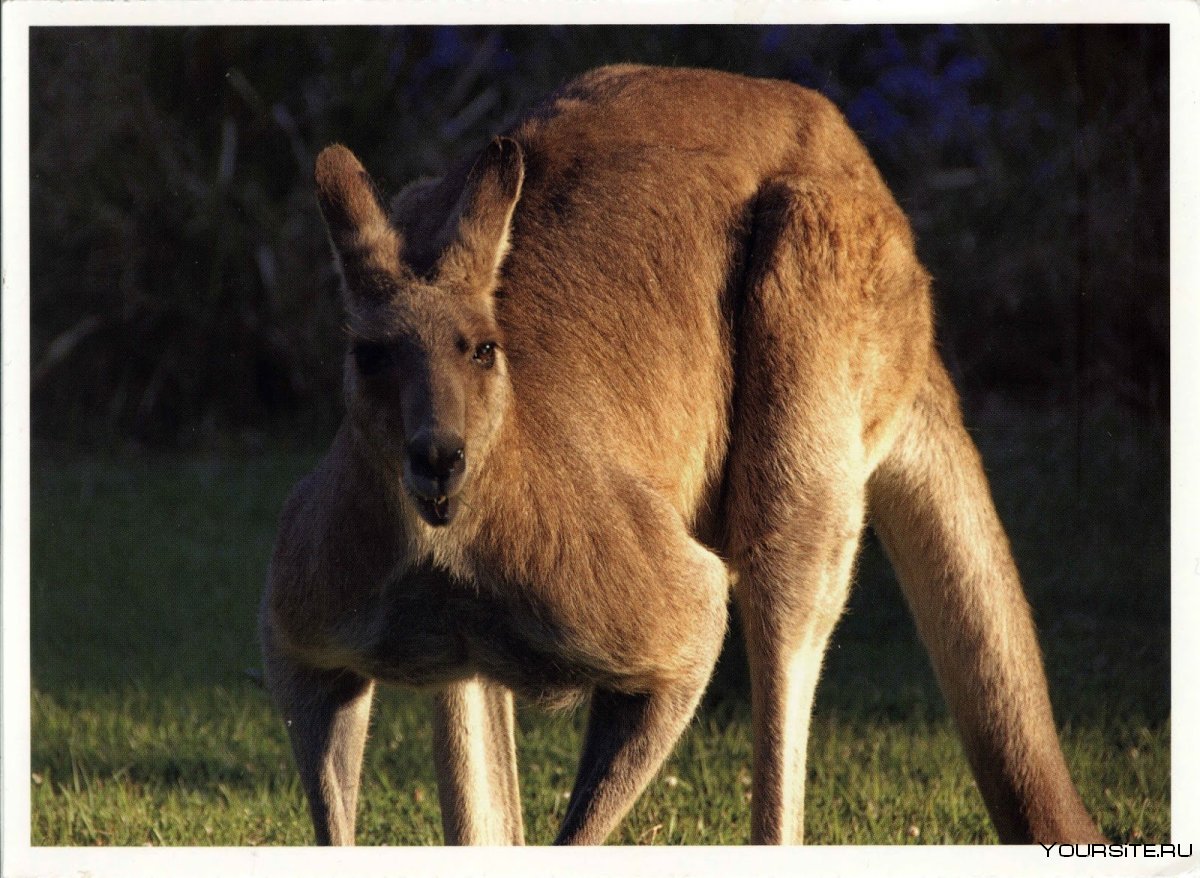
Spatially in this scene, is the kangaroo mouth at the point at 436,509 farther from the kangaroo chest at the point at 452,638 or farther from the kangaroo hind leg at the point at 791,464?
the kangaroo hind leg at the point at 791,464

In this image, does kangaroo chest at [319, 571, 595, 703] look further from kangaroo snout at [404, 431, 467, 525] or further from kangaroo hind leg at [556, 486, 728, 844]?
kangaroo snout at [404, 431, 467, 525]

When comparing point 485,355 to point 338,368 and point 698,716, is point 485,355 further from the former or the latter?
point 338,368

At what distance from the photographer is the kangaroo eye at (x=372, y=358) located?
149 inches

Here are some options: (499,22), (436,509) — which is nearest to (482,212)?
(499,22)

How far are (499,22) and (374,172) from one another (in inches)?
171

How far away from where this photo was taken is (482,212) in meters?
3.91

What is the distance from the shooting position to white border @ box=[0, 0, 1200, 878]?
4094 millimetres

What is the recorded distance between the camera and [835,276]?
15.3ft

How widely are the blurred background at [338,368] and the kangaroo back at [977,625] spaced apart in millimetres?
359

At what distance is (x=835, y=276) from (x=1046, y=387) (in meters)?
3.71

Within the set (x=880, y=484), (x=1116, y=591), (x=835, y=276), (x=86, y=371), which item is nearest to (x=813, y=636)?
(x=880, y=484)

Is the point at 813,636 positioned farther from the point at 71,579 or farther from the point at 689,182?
the point at 71,579

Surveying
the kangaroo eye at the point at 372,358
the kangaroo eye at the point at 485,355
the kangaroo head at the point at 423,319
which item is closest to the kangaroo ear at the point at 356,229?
the kangaroo head at the point at 423,319

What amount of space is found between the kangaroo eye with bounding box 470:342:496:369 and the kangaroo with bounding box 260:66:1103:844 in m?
0.01
